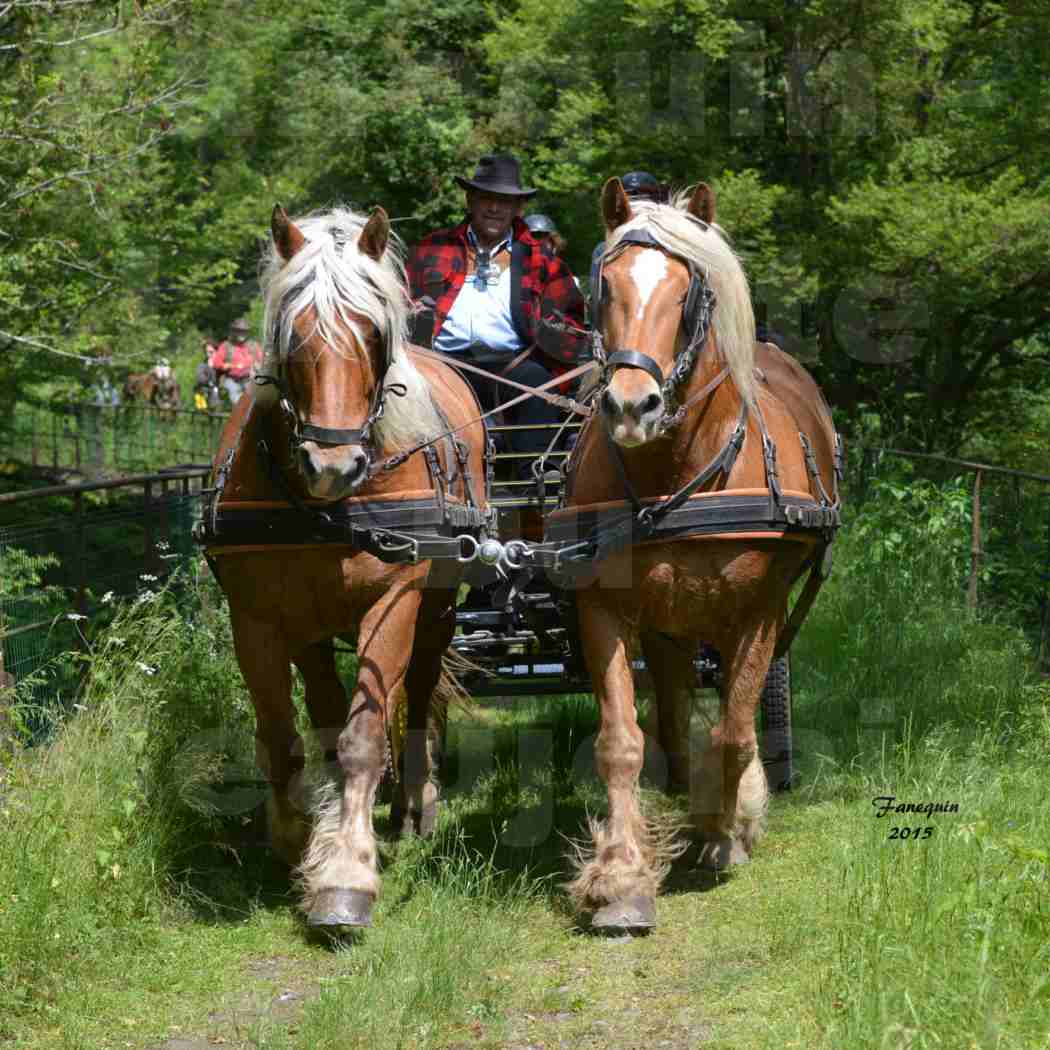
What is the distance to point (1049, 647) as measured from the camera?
867 centimetres

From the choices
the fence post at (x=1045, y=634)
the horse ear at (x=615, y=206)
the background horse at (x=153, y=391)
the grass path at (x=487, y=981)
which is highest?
the horse ear at (x=615, y=206)

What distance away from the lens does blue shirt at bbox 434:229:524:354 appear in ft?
23.2

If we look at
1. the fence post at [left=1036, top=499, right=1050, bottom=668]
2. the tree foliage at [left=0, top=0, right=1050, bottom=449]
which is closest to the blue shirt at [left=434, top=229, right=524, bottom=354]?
the tree foliage at [left=0, top=0, right=1050, bottom=449]

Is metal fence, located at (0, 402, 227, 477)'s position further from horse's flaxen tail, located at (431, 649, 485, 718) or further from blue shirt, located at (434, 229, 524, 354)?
horse's flaxen tail, located at (431, 649, 485, 718)

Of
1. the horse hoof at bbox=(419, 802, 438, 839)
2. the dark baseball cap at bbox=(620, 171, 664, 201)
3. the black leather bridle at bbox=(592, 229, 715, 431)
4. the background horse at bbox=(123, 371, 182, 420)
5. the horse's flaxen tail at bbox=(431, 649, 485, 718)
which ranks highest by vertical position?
the dark baseball cap at bbox=(620, 171, 664, 201)

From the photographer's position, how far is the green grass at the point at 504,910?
13.8 ft

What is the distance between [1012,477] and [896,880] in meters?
5.10

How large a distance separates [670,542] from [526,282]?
6.88 feet

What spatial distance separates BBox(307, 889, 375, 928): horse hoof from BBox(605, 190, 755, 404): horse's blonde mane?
2167 mm

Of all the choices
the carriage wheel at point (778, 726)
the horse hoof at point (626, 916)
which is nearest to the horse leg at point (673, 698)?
the carriage wheel at point (778, 726)

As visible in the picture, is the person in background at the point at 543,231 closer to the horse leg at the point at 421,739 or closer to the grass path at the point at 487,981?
the horse leg at the point at 421,739

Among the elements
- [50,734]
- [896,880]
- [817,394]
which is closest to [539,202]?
[817,394]

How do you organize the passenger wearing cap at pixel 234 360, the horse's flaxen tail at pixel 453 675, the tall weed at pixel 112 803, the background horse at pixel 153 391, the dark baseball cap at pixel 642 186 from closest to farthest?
the tall weed at pixel 112 803, the horse's flaxen tail at pixel 453 675, the dark baseball cap at pixel 642 186, the passenger wearing cap at pixel 234 360, the background horse at pixel 153 391

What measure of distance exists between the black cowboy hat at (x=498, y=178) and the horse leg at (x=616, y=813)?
232 centimetres
